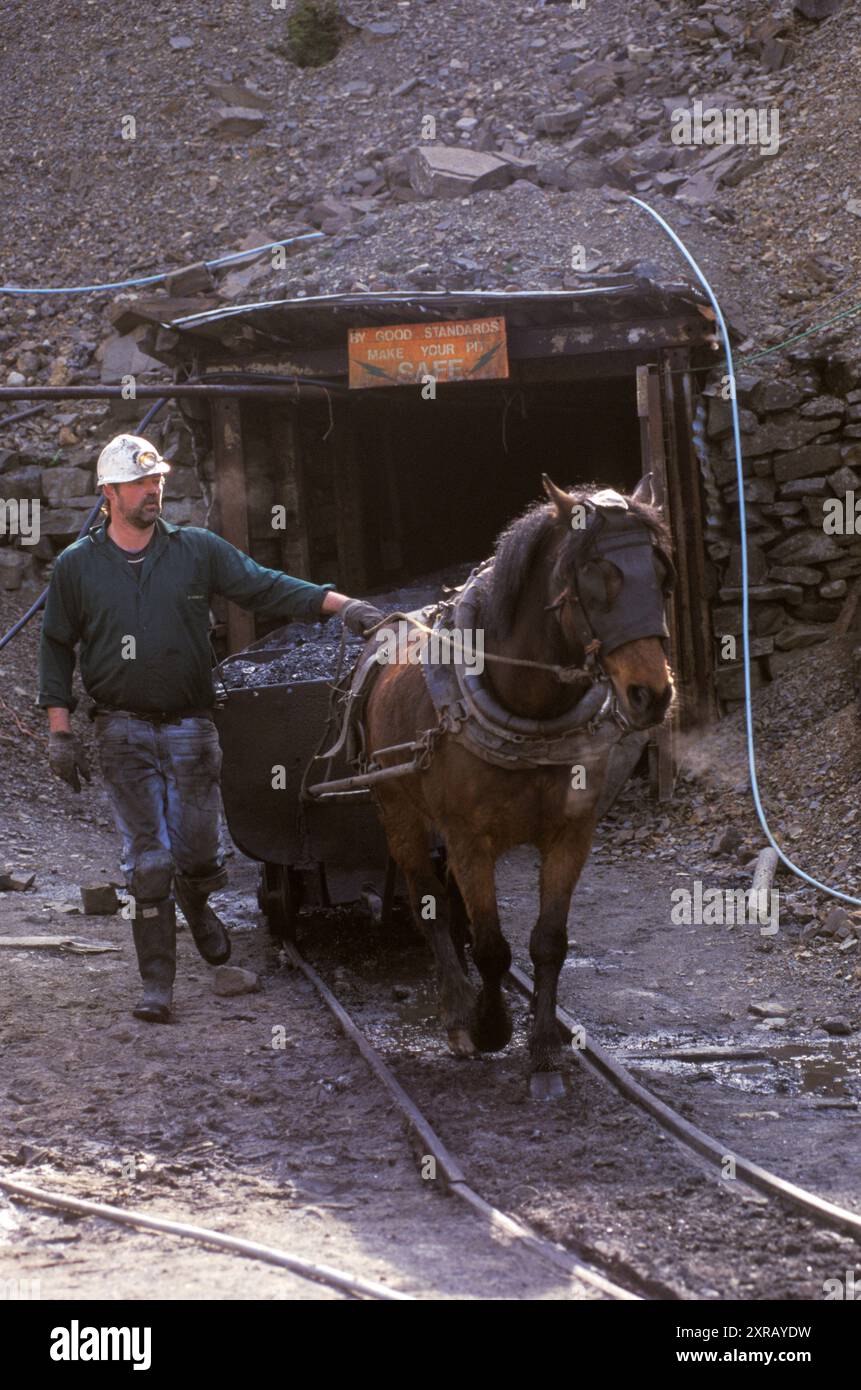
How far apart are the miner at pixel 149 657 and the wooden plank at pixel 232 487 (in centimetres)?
497

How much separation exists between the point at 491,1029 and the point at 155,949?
161 centimetres

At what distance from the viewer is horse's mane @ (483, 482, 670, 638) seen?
4.58 metres

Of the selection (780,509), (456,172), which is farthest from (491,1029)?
(456,172)

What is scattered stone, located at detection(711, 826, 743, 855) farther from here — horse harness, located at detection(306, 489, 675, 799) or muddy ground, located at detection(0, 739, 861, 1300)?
horse harness, located at detection(306, 489, 675, 799)

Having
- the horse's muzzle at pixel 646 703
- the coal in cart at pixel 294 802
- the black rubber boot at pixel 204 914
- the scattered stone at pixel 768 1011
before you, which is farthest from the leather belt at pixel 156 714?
the scattered stone at pixel 768 1011

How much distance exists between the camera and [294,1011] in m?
6.37

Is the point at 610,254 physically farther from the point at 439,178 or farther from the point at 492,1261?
the point at 492,1261

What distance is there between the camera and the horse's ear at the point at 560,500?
450 centimetres

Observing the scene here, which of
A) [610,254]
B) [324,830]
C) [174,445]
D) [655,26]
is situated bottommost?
[324,830]

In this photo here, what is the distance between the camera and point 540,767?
4.95 meters

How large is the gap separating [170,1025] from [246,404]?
7034mm

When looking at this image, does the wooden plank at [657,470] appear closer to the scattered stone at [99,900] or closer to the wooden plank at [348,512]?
the wooden plank at [348,512]

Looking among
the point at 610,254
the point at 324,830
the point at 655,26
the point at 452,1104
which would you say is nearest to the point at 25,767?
the point at 324,830
